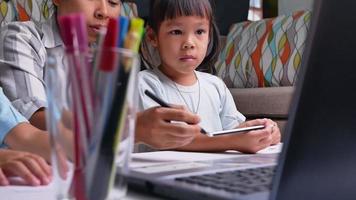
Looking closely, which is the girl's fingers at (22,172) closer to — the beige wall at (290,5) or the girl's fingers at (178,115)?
the girl's fingers at (178,115)

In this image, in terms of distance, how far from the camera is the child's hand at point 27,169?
633 millimetres

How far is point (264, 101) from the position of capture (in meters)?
2.50

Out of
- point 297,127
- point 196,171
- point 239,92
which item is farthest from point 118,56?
point 239,92

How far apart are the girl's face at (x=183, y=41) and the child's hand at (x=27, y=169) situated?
85cm

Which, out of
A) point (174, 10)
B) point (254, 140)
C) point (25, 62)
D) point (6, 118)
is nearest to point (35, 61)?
point (25, 62)

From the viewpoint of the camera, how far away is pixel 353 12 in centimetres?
36

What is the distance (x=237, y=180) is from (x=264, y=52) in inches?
93.0

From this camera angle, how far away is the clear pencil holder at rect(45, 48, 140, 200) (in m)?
0.37

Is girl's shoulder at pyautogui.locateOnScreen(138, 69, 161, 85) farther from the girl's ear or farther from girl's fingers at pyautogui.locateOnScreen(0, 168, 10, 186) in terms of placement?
girl's fingers at pyautogui.locateOnScreen(0, 168, 10, 186)

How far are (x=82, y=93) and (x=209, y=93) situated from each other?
4.19 ft

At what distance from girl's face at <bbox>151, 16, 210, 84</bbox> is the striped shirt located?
0.34 meters

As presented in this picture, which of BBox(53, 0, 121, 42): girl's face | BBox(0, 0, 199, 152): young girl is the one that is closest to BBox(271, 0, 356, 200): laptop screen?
BBox(0, 0, 199, 152): young girl

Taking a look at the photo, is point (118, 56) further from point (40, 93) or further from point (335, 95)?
point (40, 93)

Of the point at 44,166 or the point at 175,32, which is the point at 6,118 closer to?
the point at 44,166
